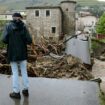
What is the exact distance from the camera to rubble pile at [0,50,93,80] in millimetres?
15383

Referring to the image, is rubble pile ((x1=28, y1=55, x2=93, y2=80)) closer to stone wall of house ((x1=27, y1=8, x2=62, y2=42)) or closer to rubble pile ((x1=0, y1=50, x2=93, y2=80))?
rubble pile ((x1=0, y1=50, x2=93, y2=80))

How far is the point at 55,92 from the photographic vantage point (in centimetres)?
1116

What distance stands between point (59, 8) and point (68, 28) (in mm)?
3881

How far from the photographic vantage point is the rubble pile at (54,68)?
1538 cm

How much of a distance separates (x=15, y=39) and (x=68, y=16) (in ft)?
223

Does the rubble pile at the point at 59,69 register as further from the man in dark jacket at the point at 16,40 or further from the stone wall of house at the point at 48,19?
the stone wall of house at the point at 48,19

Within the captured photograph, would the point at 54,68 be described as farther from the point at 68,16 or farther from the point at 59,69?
the point at 68,16

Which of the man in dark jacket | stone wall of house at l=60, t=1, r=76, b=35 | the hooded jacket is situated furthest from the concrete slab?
stone wall of house at l=60, t=1, r=76, b=35

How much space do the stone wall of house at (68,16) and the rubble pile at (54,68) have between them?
188 feet

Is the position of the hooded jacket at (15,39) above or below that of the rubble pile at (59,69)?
above

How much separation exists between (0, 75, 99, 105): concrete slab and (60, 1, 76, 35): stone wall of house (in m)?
63.2

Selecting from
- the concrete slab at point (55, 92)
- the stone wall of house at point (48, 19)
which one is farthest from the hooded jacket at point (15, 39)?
the stone wall of house at point (48, 19)

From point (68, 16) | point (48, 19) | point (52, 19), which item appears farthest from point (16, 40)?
point (68, 16)

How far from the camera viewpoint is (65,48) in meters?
23.7
